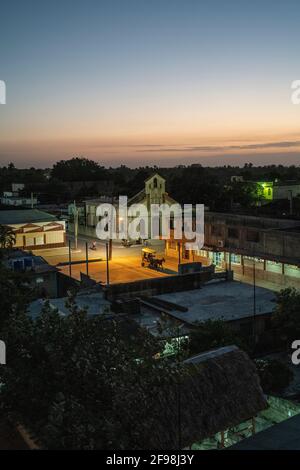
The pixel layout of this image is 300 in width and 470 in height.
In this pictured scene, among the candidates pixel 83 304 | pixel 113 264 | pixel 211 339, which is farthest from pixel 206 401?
pixel 113 264

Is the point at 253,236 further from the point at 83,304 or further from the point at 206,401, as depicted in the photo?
the point at 206,401

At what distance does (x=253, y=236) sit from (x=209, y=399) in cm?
2319

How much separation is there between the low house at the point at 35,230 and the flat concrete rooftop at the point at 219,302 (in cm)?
2159

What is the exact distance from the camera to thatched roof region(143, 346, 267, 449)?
1148 centimetres

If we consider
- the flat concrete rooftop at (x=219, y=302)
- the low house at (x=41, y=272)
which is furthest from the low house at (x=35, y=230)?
the flat concrete rooftop at (x=219, y=302)

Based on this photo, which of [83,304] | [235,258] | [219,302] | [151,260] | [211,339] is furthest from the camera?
[151,260]

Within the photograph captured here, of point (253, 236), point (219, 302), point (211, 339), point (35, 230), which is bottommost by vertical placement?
point (219, 302)

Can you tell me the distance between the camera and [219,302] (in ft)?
83.6

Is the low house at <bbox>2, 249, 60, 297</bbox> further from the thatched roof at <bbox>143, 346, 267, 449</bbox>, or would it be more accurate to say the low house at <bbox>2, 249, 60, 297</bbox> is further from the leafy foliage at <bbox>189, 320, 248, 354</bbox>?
the thatched roof at <bbox>143, 346, 267, 449</bbox>

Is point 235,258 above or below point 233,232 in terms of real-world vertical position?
below

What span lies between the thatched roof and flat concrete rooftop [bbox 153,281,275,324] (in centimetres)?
746

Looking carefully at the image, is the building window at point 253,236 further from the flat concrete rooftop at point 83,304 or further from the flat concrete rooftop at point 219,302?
the flat concrete rooftop at point 83,304
